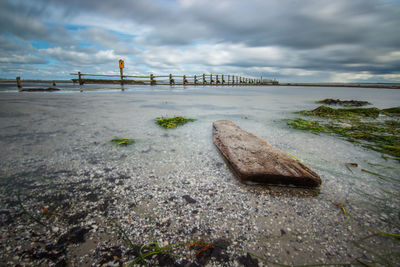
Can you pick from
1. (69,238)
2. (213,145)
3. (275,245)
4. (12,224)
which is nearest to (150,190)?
(69,238)

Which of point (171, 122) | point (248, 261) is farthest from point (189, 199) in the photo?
point (171, 122)

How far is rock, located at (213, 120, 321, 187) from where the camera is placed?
4.50 feet

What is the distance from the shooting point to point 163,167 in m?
1.65

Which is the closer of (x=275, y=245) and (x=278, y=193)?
(x=275, y=245)

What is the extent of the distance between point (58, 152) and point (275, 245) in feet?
7.17

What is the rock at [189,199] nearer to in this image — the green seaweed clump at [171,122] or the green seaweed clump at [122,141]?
the green seaweed clump at [122,141]

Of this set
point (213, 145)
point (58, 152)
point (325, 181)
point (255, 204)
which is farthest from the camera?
point (213, 145)

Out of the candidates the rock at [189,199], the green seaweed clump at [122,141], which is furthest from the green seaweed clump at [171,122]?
the rock at [189,199]

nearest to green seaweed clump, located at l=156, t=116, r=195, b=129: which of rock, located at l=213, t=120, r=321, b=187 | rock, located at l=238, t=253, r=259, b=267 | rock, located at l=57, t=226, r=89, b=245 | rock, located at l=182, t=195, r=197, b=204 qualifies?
rock, located at l=213, t=120, r=321, b=187

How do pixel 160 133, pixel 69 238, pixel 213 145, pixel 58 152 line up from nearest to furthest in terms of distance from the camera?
pixel 69 238 → pixel 58 152 → pixel 213 145 → pixel 160 133

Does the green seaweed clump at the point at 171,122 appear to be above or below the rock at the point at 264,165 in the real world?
above

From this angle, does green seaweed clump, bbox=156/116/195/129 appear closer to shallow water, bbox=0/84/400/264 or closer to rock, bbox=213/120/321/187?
shallow water, bbox=0/84/400/264

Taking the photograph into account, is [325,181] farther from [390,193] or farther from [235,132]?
[235,132]

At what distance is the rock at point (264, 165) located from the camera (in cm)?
137
